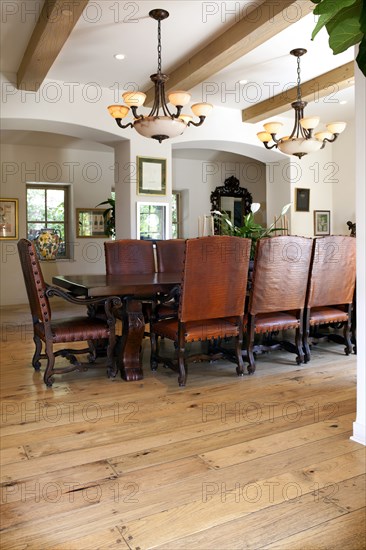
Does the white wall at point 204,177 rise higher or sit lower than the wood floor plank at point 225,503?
higher

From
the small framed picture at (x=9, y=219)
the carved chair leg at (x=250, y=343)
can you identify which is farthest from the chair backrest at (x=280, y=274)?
the small framed picture at (x=9, y=219)

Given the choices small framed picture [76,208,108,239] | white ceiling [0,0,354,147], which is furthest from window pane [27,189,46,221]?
white ceiling [0,0,354,147]

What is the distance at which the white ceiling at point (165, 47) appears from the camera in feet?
12.2

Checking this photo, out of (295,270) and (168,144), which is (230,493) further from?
(168,144)

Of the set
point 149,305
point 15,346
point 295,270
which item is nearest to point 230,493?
point 295,270

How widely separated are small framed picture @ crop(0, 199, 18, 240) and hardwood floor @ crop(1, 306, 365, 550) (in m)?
5.01

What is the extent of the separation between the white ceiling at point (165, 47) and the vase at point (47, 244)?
3381mm

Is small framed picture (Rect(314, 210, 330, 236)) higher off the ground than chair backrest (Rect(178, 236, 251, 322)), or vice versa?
small framed picture (Rect(314, 210, 330, 236))

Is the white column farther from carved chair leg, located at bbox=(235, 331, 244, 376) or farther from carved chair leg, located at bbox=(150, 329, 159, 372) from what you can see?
carved chair leg, located at bbox=(150, 329, 159, 372)

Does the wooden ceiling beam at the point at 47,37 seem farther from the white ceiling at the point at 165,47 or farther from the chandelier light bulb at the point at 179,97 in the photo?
the chandelier light bulb at the point at 179,97

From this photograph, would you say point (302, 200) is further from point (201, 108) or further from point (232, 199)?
point (201, 108)

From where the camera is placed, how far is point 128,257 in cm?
425

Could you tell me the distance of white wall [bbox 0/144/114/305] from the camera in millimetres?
7727

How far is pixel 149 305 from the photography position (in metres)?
4.06
